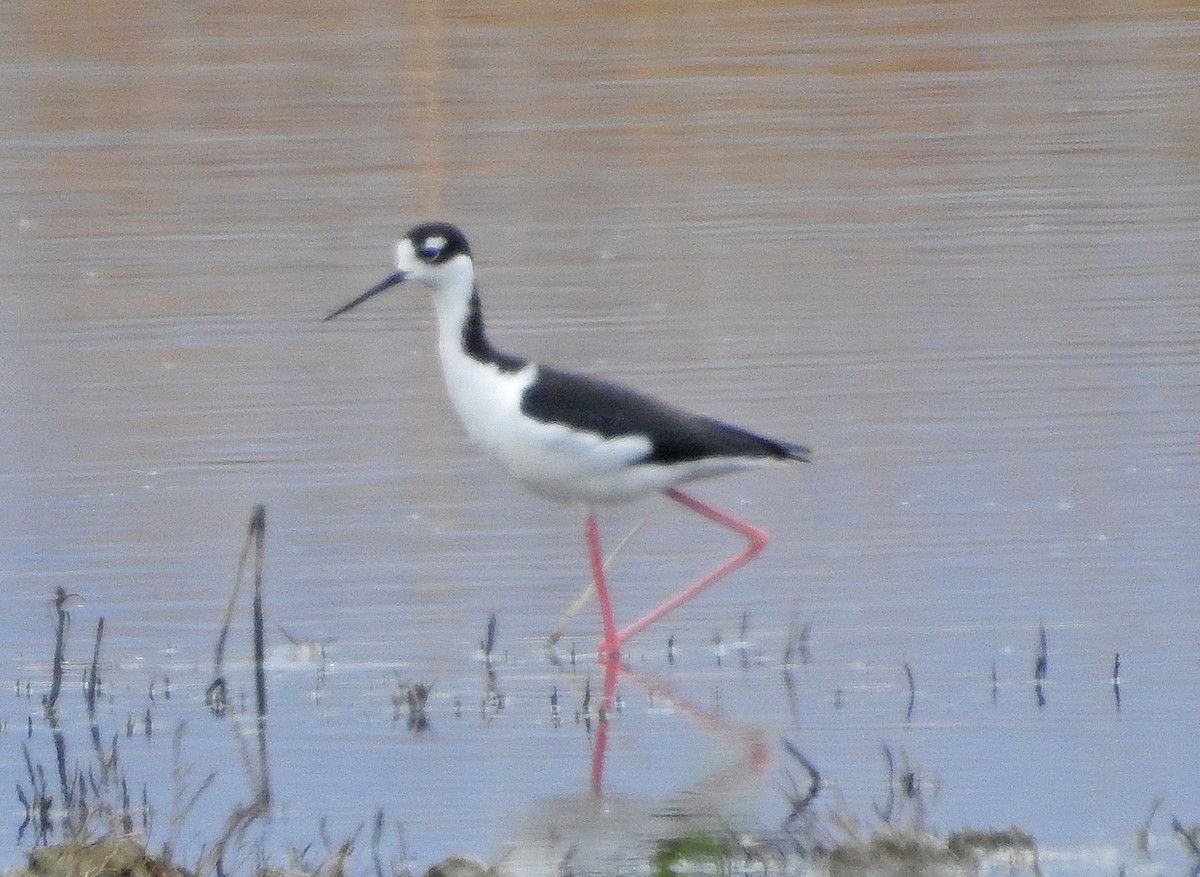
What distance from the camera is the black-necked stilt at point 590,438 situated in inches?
280

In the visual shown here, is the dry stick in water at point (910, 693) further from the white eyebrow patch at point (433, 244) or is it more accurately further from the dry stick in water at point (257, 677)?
the white eyebrow patch at point (433, 244)

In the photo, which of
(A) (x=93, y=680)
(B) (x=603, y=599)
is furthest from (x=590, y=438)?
(A) (x=93, y=680)

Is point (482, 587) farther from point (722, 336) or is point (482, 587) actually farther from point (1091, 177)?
point (1091, 177)

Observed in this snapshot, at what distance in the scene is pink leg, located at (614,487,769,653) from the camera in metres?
6.86

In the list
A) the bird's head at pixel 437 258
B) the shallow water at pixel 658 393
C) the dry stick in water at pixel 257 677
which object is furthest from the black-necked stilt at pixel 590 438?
the dry stick in water at pixel 257 677

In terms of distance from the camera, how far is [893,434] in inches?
357

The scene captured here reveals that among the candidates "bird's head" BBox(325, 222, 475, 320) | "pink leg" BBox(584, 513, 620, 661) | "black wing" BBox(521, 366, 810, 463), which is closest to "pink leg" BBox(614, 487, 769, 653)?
"pink leg" BBox(584, 513, 620, 661)

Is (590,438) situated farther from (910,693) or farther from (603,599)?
(910,693)

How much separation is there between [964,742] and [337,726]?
142cm

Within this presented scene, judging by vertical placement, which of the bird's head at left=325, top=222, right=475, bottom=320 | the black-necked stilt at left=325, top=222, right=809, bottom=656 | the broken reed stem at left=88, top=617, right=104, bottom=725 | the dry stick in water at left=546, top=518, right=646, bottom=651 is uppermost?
the bird's head at left=325, top=222, right=475, bottom=320

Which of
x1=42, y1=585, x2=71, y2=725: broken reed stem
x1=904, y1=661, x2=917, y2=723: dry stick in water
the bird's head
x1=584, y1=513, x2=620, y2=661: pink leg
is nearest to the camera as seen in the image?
x1=904, y1=661, x2=917, y2=723: dry stick in water

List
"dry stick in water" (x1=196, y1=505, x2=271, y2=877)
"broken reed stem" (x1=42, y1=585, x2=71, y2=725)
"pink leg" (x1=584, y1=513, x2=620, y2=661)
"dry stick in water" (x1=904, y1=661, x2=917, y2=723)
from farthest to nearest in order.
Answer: "pink leg" (x1=584, y1=513, x2=620, y2=661)
"broken reed stem" (x1=42, y1=585, x2=71, y2=725)
"dry stick in water" (x1=904, y1=661, x2=917, y2=723)
"dry stick in water" (x1=196, y1=505, x2=271, y2=877)

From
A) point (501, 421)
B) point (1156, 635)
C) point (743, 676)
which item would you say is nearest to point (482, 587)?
point (501, 421)

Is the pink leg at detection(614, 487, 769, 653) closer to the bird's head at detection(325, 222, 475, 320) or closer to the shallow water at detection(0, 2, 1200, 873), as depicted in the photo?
the shallow water at detection(0, 2, 1200, 873)
